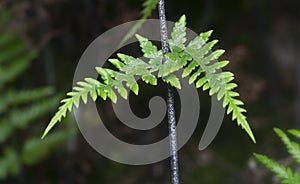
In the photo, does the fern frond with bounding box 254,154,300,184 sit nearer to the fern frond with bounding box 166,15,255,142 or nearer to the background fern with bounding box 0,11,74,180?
the fern frond with bounding box 166,15,255,142

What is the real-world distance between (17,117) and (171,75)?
2200mm

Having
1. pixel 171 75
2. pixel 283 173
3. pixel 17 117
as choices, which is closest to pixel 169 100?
pixel 171 75

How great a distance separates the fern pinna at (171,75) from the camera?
3.58ft

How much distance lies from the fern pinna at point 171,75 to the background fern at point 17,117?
191 centimetres

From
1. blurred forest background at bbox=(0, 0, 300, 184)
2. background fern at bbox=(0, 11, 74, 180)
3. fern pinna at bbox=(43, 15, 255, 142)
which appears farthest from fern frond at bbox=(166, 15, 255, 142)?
background fern at bbox=(0, 11, 74, 180)

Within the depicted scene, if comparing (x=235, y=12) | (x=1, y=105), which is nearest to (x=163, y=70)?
(x=1, y=105)

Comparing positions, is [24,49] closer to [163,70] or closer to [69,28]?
[69,28]

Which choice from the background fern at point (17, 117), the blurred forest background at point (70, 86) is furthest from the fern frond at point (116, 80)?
the background fern at point (17, 117)

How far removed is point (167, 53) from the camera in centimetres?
117

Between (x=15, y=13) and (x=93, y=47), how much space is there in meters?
0.62

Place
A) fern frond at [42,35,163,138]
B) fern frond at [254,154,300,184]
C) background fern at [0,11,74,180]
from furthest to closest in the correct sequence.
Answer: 1. background fern at [0,11,74,180]
2. fern frond at [254,154,300,184]
3. fern frond at [42,35,163,138]

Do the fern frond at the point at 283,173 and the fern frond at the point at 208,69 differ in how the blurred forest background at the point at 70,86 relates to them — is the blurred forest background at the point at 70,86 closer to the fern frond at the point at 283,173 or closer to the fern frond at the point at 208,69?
the fern frond at the point at 283,173

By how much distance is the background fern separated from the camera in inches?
121

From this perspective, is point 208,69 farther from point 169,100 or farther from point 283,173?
point 283,173
